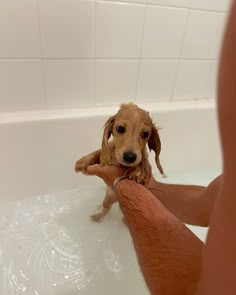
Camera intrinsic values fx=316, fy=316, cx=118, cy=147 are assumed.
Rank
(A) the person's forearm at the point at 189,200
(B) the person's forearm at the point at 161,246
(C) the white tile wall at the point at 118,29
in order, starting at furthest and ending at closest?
(C) the white tile wall at the point at 118,29, (A) the person's forearm at the point at 189,200, (B) the person's forearm at the point at 161,246

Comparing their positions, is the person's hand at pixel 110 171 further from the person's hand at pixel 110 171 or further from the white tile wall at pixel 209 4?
the white tile wall at pixel 209 4

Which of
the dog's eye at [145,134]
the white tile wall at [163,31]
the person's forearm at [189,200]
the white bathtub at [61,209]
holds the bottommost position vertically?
the white bathtub at [61,209]

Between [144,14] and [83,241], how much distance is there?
33.6 inches

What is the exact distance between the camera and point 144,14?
114 cm

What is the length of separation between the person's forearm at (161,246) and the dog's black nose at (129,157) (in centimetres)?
8

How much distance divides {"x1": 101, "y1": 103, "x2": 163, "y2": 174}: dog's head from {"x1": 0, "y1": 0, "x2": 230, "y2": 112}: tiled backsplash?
0.42 metres

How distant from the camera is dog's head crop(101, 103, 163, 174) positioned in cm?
76

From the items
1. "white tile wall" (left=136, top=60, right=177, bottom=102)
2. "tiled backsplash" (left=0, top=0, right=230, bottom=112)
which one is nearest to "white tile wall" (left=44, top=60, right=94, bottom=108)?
"tiled backsplash" (left=0, top=0, right=230, bottom=112)

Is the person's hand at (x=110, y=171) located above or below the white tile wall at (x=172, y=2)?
below

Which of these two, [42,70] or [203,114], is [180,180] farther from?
[42,70]

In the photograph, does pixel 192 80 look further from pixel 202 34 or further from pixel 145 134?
pixel 145 134

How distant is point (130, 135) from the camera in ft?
2.56

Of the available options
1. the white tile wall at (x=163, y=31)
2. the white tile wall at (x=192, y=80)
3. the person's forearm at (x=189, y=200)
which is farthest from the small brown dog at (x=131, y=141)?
the white tile wall at (x=192, y=80)

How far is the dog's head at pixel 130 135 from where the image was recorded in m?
0.76
